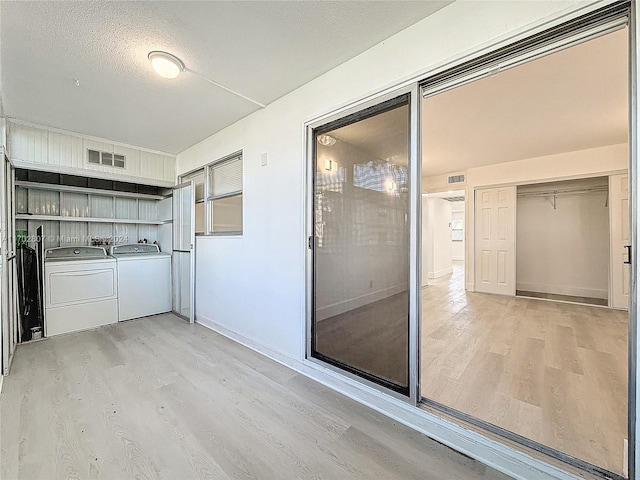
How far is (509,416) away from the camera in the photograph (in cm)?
175

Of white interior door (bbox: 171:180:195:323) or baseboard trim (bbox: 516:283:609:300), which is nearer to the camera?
white interior door (bbox: 171:180:195:323)

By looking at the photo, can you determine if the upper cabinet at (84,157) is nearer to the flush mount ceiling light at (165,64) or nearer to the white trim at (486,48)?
the flush mount ceiling light at (165,64)

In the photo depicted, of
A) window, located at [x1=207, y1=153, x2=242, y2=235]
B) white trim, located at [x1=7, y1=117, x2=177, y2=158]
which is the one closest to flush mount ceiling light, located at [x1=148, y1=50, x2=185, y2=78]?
window, located at [x1=207, y1=153, x2=242, y2=235]

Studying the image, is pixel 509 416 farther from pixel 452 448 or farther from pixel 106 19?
pixel 106 19

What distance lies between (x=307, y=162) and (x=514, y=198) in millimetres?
4749

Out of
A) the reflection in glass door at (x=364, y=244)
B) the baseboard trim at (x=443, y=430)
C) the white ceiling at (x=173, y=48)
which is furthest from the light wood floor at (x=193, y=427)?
the white ceiling at (x=173, y=48)

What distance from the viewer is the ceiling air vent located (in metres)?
5.74

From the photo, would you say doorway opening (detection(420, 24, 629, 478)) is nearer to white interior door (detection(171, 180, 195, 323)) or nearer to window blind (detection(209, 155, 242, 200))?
Result: window blind (detection(209, 155, 242, 200))

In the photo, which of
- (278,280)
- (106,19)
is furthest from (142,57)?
(278,280)

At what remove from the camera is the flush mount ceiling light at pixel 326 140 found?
2.26 m

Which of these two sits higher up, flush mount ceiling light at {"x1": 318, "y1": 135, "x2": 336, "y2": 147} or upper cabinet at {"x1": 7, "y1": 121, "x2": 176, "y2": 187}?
upper cabinet at {"x1": 7, "y1": 121, "x2": 176, "y2": 187}

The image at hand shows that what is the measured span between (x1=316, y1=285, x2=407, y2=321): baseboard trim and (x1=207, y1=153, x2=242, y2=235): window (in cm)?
148

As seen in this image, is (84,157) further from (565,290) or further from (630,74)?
(565,290)

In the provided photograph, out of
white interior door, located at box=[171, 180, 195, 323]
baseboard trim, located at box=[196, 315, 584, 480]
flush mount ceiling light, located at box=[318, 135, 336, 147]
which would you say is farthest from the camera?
white interior door, located at box=[171, 180, 195, 323]
